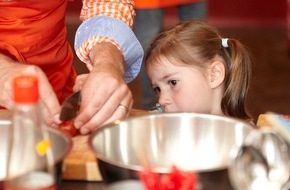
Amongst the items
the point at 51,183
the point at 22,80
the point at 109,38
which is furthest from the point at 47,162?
the point at 109,38

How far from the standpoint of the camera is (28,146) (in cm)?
118

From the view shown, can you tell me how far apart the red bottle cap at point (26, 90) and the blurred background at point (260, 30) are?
11.0 feet

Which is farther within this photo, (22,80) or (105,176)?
(105,176)

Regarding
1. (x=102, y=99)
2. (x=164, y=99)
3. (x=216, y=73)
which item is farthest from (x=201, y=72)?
(x=102, y=99)

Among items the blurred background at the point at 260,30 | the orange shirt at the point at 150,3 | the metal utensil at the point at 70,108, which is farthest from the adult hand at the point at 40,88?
the blurred background at the point at 260,30

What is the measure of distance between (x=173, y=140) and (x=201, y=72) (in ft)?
2.72

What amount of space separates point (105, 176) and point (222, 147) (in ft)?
0.92

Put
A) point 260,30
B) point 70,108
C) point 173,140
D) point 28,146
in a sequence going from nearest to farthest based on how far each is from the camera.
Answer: point 28,146 → point 173,140 → point 70,108 → point 260,30

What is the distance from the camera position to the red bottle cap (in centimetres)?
104

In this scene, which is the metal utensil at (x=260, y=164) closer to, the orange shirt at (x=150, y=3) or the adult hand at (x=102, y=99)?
the adult hand at (x=102, y=99)

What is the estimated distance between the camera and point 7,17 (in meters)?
1.90

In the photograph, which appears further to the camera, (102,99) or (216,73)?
(216,73)

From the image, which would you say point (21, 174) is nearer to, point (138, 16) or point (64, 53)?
point (64, 53)

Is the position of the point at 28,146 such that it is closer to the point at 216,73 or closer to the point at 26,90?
the point at 26,90
